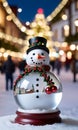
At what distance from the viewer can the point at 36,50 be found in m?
8.04

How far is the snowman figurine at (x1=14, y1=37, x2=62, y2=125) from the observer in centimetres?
773

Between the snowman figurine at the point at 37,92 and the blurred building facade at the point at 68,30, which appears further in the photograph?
the blurred building facade at the point at 68,30

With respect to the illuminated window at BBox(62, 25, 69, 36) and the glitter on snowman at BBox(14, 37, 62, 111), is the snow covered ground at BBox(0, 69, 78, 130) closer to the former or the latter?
the glitter on snowman at BBox(14, 37, 62, 111)

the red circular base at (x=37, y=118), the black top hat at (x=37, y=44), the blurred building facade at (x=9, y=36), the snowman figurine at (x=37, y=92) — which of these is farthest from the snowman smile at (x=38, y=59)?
the blurred building facade at (x=9, y=36)

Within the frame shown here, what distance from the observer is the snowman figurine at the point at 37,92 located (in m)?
7.73

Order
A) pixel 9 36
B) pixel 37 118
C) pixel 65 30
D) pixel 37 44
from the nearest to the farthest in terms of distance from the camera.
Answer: pixel 37 118 < pixel 37 44 < pixel 9 36 < pixel 65 30

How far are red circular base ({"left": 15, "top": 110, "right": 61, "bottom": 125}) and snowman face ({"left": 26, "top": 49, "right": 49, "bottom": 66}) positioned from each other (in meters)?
0.89

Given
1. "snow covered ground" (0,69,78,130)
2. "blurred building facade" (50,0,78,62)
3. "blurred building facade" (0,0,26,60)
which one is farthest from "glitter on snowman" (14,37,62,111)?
"blurred building facade" (50,0,78,62)

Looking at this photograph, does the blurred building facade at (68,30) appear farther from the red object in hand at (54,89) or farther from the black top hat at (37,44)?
the red object in hand at (54,89)

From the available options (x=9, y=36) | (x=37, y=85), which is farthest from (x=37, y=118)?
(x=9, y=36)

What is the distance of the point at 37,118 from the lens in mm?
7699

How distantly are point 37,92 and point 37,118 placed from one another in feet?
1.43

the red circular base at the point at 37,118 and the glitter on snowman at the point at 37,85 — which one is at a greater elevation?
the glitter on snowman at the point at 37,85

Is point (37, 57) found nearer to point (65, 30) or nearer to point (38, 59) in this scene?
point (38, 59)
